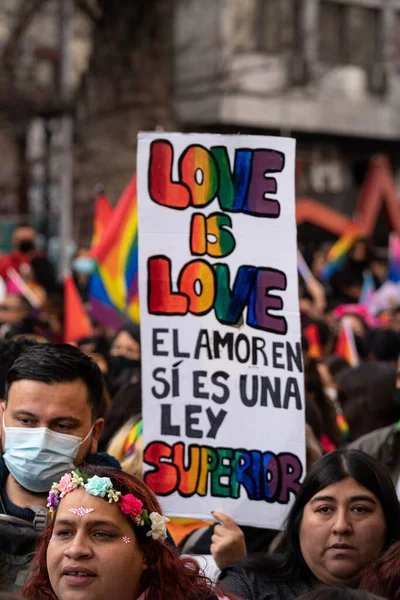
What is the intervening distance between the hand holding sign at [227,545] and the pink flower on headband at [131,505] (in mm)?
1213

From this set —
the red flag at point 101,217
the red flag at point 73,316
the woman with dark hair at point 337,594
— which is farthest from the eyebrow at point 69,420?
the red flag at point 101,217

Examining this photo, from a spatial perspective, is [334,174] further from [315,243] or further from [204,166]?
[204,166]

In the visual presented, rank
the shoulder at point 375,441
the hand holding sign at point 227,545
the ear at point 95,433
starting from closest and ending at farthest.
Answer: the ear at point 95,433, the hand holding sign at point 227,545, the shoulder at point 375,441

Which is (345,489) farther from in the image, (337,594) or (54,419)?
(337,594)

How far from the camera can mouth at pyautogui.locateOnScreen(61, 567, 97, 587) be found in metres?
3.40

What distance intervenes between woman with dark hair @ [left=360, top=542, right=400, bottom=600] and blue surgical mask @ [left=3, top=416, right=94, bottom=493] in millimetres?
997

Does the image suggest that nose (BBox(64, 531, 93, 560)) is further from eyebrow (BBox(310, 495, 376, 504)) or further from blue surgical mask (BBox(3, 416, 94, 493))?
eyebrow (BBox(310, 495, 376, 504))

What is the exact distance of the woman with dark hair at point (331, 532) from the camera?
4.18 metres

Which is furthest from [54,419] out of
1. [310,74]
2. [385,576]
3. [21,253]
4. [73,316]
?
[310,74]

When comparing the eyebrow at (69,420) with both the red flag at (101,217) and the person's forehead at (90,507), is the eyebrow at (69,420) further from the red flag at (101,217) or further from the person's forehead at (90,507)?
the red flag at (101,217)

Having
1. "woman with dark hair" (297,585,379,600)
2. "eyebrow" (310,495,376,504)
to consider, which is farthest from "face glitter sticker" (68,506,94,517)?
"eyebrow" (310,495,376,504)

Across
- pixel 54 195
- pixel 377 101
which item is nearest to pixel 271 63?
pixel 377 101

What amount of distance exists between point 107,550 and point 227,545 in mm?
1415

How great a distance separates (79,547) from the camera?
11.2 feet
